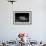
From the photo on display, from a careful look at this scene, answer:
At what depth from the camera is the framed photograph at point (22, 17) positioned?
5.77 m

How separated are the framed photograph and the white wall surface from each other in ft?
0.43

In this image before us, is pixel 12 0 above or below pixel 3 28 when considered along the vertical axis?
above

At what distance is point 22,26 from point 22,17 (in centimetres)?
40

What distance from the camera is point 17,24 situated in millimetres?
5797

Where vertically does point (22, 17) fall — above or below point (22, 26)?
above

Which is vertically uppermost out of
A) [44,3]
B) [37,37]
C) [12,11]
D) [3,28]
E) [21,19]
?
[44,3]

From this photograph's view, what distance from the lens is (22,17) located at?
19.2 ft

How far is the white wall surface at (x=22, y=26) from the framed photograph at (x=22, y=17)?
132 millimetres

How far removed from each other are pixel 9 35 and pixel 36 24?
1278mm

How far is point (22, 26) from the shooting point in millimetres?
5789

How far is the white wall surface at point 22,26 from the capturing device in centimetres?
575

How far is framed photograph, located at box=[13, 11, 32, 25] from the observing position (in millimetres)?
5773

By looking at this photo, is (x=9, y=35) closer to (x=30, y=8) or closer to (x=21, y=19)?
(x=21, y=19)

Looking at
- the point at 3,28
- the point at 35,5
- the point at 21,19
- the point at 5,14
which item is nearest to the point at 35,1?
the point at 35,5
